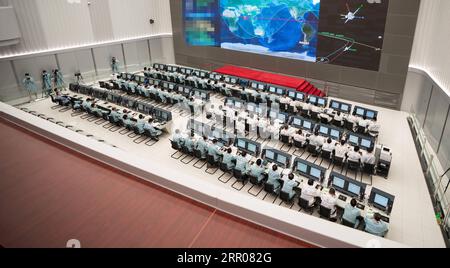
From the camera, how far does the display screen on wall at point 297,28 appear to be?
14.8 metres

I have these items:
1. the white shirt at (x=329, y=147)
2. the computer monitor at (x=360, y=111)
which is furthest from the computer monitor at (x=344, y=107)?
the white shirt at (x=329, y=147)

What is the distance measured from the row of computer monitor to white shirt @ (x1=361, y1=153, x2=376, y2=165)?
7.16 m

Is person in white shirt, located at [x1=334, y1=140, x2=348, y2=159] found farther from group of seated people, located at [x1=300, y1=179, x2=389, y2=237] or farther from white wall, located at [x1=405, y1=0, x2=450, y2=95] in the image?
white wall, located at [x1=405, y1=0, x2=450, y2=95]

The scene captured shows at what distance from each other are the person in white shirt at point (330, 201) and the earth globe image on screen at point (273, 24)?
1142 cm

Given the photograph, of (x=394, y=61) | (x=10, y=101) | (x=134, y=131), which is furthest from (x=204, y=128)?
(x=10, y=101)

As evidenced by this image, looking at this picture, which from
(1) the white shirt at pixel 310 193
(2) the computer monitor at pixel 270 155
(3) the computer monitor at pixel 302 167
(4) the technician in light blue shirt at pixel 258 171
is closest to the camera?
(1) the white shirt at pixel 310 193

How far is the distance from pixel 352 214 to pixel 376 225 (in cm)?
51

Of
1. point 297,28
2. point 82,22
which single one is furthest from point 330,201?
point 82,22

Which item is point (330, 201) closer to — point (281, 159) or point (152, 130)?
point (281, 159)

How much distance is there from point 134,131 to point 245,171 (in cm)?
493

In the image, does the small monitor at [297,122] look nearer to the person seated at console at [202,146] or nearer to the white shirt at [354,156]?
the white shirt at [354,156]

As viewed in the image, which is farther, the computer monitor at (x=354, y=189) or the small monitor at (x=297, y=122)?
the small monitor at (x=297, y=122)

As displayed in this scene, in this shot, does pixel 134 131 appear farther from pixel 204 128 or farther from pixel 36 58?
pixel 36 58

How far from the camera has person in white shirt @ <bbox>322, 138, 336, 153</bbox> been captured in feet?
32.6
